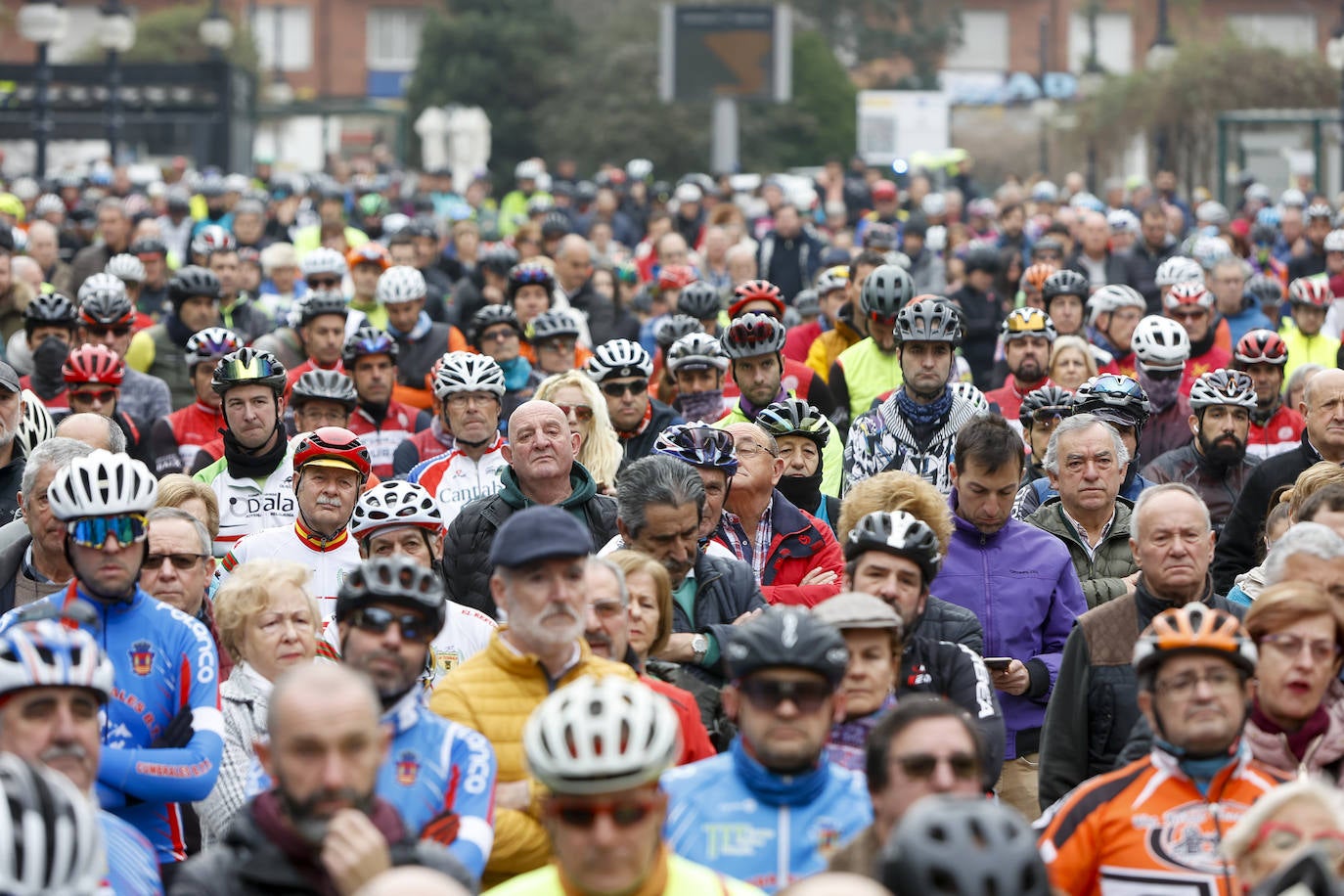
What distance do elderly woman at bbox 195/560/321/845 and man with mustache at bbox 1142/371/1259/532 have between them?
5561 millimetres

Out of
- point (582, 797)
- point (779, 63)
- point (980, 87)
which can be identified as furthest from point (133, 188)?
point (980, 87)

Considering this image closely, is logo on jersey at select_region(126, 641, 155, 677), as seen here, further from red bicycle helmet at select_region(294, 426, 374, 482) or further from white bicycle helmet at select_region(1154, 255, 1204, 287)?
white bicycle helmet at select_region(1154, 255, 1204, 287)

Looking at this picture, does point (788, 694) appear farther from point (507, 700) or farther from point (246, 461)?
point (246, 461)

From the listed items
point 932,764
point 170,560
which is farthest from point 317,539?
point 932,764

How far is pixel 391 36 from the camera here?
86688 millimetres

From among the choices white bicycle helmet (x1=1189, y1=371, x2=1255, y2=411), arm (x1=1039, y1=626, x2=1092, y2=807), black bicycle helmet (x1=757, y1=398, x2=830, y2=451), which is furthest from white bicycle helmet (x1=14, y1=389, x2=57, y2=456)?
white bicycle helmet (x1=1189, y1=371, x2=1255, y2=411)

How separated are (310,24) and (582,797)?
8439 cm

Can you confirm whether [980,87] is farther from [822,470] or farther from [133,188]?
[822,470]

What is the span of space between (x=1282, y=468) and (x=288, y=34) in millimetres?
79962

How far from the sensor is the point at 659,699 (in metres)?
5.30

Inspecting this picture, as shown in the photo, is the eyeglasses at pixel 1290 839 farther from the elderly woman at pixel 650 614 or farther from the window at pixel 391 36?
the window at pixel 391 36

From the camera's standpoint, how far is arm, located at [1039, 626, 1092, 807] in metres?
7.26

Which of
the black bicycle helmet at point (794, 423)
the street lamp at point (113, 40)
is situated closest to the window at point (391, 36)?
the street lamp at point (113, 40)

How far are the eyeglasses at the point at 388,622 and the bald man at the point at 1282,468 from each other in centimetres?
490
